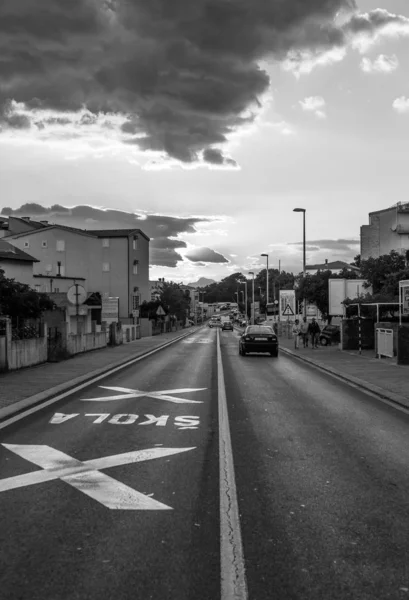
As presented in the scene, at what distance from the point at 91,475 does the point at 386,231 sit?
6080 centimetres

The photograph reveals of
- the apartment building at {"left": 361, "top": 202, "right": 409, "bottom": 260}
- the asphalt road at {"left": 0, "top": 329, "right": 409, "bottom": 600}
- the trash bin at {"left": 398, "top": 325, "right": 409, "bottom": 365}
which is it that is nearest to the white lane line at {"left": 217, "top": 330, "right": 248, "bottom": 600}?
the asphalt road at {"left": 0, "top": 329, "right": 409, "bottom": 600}

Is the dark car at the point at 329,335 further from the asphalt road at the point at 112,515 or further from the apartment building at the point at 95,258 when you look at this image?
the apartment building at the point at 95,258

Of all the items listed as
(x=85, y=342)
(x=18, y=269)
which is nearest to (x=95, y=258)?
(x=18, y=269)

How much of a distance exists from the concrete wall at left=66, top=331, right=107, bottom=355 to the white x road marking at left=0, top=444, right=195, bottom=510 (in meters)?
17.8

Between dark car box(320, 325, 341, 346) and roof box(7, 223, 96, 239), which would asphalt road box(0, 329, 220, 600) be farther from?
roof box(7, 223, 96, 239)

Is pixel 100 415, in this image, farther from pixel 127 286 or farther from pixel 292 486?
pixel 127 286

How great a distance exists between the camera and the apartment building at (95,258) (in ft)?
218

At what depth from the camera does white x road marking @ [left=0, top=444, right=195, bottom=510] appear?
539 cm

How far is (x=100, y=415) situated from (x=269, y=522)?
5.99 metres

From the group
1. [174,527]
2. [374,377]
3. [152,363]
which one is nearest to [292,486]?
[174,527]

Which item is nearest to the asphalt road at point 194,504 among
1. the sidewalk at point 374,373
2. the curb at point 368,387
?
the curb at point 368,387

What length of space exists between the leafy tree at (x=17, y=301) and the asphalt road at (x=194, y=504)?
33.8 ft

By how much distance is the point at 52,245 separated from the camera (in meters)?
66.9

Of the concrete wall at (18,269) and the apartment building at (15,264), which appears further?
the concrete wall at (18,269)
